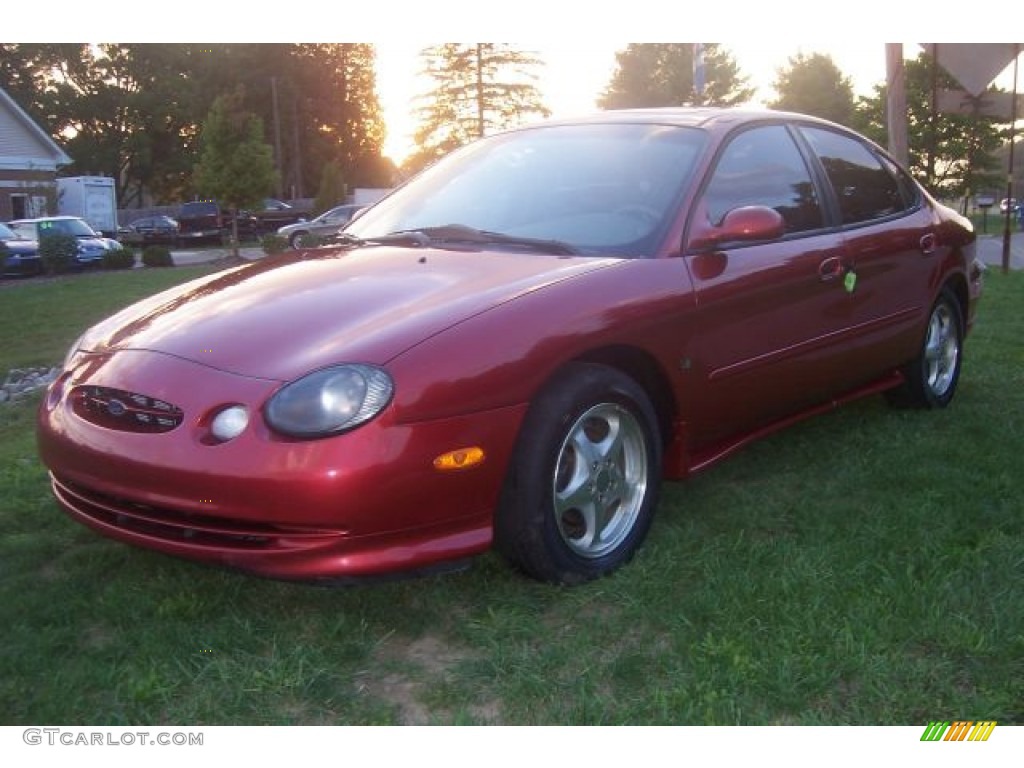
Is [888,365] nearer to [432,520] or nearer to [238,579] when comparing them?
[432,520]

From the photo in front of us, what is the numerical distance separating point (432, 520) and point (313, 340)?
60 cm

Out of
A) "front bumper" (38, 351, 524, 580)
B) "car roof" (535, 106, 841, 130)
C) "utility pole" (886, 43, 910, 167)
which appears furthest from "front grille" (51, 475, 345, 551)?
"utility pole" (886, 43, 910, 167)

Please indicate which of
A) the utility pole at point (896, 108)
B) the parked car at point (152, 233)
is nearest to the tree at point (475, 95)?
the parked car at point (152, 233)

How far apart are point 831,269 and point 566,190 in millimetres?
1150

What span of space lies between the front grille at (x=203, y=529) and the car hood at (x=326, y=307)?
16.0 inches

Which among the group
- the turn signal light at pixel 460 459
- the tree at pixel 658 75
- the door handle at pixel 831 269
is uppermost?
the tree at pixel 658 75

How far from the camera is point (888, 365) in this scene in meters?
4.66

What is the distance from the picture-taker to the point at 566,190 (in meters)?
3.82

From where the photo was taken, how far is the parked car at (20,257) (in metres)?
20.2

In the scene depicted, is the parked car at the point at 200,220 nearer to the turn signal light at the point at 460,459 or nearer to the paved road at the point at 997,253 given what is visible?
the paved road at the point at 997,253

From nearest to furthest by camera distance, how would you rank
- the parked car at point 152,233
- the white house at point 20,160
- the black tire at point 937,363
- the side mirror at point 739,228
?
the side mirror at point 739,228 < the black tire at point 937,363 < the parked car at point 152,233 < the white house at point 20,160

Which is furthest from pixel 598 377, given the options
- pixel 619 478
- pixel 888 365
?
pixel 888 365

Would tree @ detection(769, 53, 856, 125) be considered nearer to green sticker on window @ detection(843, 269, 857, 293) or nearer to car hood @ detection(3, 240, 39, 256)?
car hood @ detection(3, 240, 39, 256)

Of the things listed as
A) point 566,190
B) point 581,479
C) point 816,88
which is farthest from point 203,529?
point 816,88
